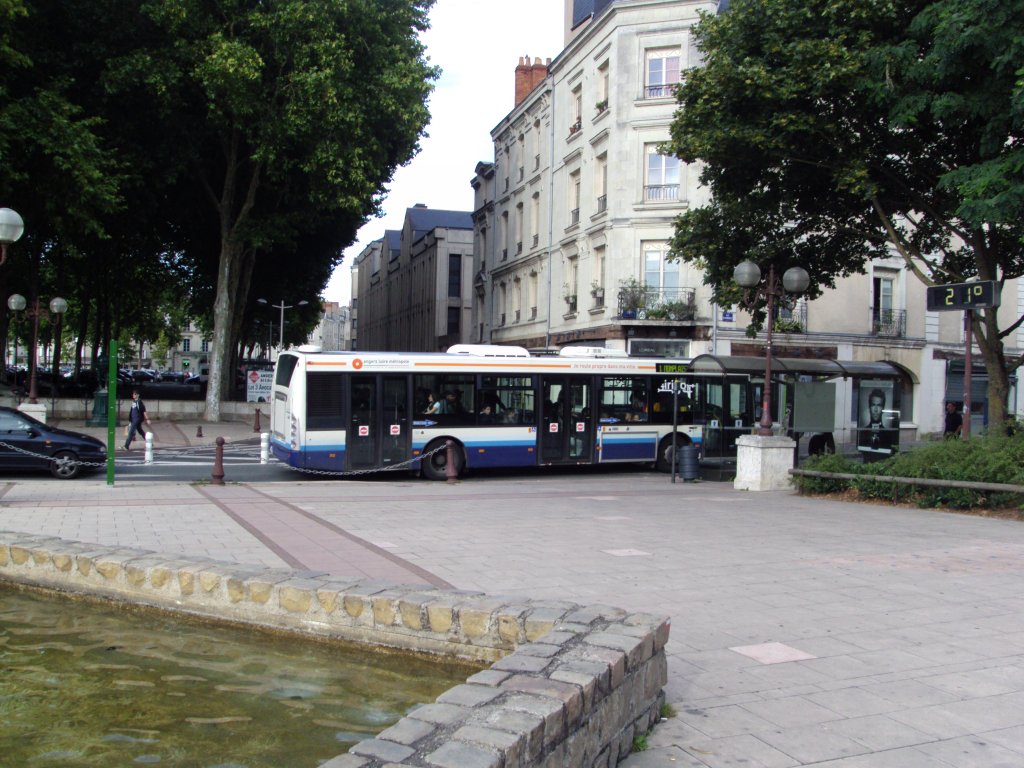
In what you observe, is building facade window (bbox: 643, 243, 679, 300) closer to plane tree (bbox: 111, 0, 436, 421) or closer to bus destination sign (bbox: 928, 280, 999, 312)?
plane tree (bbox: 111, 0, 436, 421)

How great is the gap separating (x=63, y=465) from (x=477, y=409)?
8.41 metres

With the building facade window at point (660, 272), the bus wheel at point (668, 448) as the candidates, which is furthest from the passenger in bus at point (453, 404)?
the building facade window at point (660, 272)

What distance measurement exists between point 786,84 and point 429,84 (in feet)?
52.3

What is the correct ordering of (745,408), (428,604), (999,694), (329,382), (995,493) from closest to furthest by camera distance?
(999,694) → (428,604) → (995,493) → (329,382) → (745,408)

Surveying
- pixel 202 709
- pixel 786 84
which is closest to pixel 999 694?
pixel 202 709

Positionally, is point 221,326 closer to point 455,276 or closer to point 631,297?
point 631,297

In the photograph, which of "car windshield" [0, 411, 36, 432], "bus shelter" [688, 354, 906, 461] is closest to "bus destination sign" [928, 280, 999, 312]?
"bus shelter" [688, 354, 906, 461]

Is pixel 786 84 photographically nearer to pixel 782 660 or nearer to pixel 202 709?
pixel 782 660

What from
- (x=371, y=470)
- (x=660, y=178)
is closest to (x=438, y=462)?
(x=371, y=470)

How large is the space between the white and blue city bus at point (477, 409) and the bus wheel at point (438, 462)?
3 centimetres

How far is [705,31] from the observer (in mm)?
18859

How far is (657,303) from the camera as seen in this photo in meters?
32.8

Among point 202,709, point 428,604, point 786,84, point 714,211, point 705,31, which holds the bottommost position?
point 202,709

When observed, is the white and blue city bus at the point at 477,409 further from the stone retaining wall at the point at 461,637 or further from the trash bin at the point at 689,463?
the stone retaining wall at the point at 461,637
